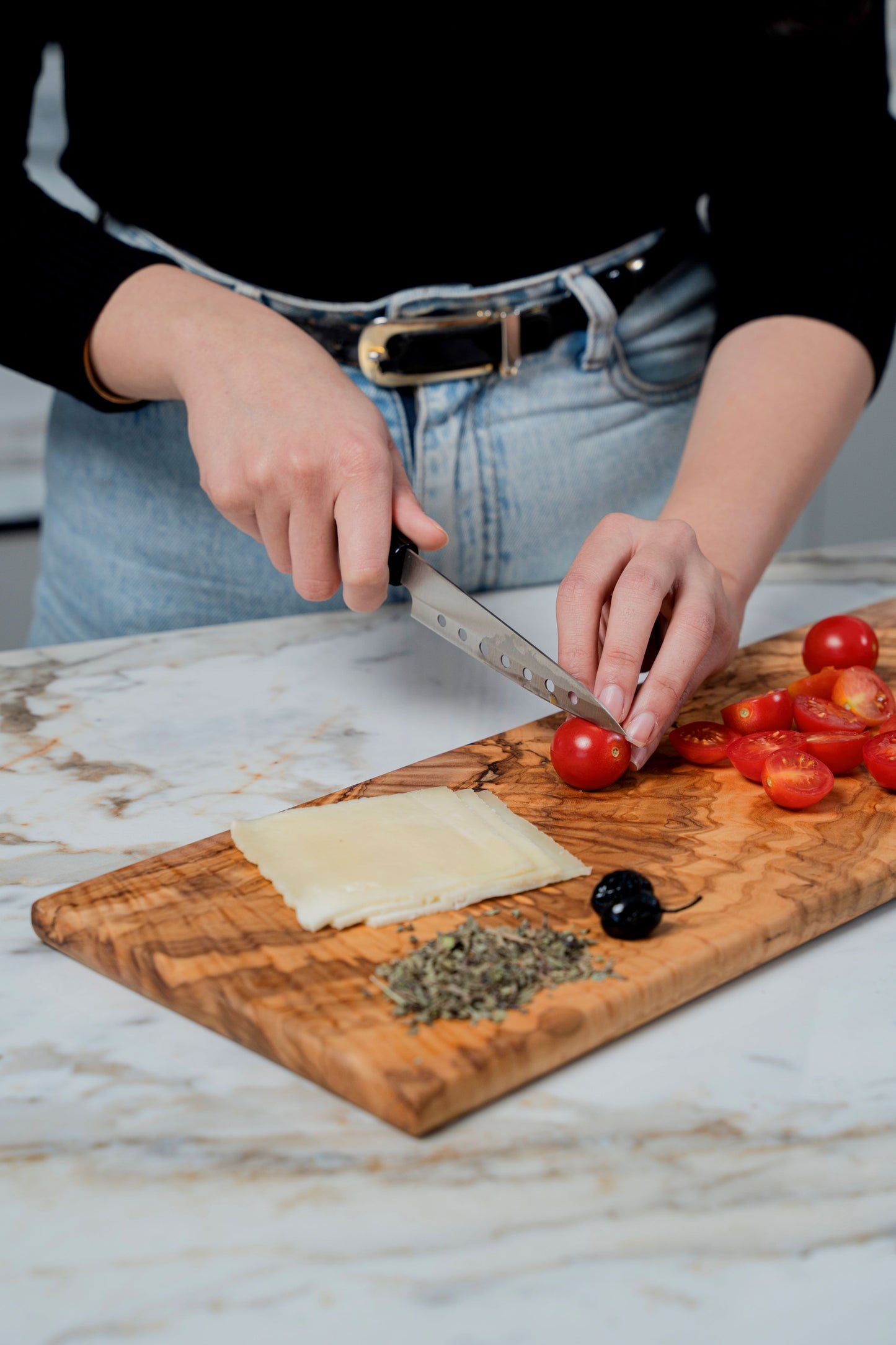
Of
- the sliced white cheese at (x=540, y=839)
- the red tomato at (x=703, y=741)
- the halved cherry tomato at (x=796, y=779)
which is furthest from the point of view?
the red tomato at (x=703, y=741)

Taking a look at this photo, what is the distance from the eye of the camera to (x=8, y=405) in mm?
3170

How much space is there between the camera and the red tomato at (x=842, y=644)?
1.51m

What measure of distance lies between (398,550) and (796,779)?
44 centimetres

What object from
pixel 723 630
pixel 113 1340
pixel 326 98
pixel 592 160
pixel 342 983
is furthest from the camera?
pixel 592 160

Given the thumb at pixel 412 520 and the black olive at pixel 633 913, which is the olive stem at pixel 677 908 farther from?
the thumb at pixel 412 520

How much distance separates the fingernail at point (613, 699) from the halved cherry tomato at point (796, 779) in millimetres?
150

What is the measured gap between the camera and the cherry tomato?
4.68 ft

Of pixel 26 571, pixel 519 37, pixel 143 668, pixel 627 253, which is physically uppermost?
pixel 519 37

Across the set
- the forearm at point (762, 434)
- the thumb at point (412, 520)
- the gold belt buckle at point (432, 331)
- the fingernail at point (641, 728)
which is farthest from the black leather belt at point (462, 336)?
the fingernail at point (641, 728)

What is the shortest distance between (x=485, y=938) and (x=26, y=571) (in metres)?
2.61

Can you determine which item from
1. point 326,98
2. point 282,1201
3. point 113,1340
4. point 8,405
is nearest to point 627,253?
point 326,98

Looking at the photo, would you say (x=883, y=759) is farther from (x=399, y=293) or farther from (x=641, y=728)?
(x=399, y=293)

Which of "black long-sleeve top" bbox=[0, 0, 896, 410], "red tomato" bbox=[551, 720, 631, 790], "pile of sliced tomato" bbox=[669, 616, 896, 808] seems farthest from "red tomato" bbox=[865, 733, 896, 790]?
"black long-sleeve top" bbox=[0, 0, 896, 410]

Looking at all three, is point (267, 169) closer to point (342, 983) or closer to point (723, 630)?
point (723, 630)
